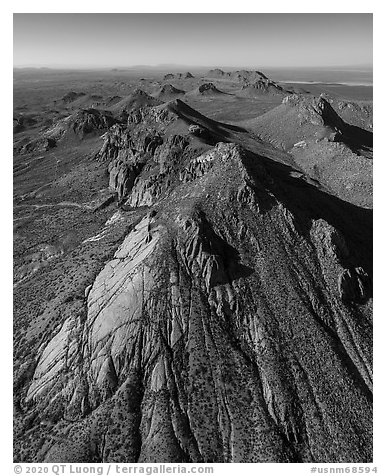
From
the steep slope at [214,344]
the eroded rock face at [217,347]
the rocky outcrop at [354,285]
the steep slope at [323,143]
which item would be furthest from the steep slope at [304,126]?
the eroded rock face at [217,347]

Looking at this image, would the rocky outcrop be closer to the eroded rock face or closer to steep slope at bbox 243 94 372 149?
the eroded rock face

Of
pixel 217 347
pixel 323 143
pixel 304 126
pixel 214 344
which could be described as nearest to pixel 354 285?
pixel 217 347

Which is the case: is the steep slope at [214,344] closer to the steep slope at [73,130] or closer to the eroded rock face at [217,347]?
the eroded rock face at [217,347]

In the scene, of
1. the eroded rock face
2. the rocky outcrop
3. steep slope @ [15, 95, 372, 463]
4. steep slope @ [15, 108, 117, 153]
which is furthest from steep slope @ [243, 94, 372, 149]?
the eroded rock face

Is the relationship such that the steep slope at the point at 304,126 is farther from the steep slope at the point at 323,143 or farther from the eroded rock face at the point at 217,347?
the eroded rock face at the point at 217,347

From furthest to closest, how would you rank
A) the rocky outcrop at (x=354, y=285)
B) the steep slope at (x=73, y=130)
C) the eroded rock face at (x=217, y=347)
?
the steep slope at (x=73, y=130) < the rocky outcrop at (x=354, y=285) < the eroded rock face at (x=217, y=347)

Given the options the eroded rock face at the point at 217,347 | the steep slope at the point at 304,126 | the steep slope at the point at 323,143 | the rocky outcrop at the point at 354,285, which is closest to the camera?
the eroded rock face at the point at 217,347

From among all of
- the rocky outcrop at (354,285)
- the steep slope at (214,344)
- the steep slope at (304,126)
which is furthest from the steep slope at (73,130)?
the rocky outcrop at (354,285)

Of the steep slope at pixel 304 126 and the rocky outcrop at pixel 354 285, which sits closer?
the rocky outcrop at pixel 354 285

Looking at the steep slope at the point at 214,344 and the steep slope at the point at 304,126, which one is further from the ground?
the steep slope at the point at 304,126
